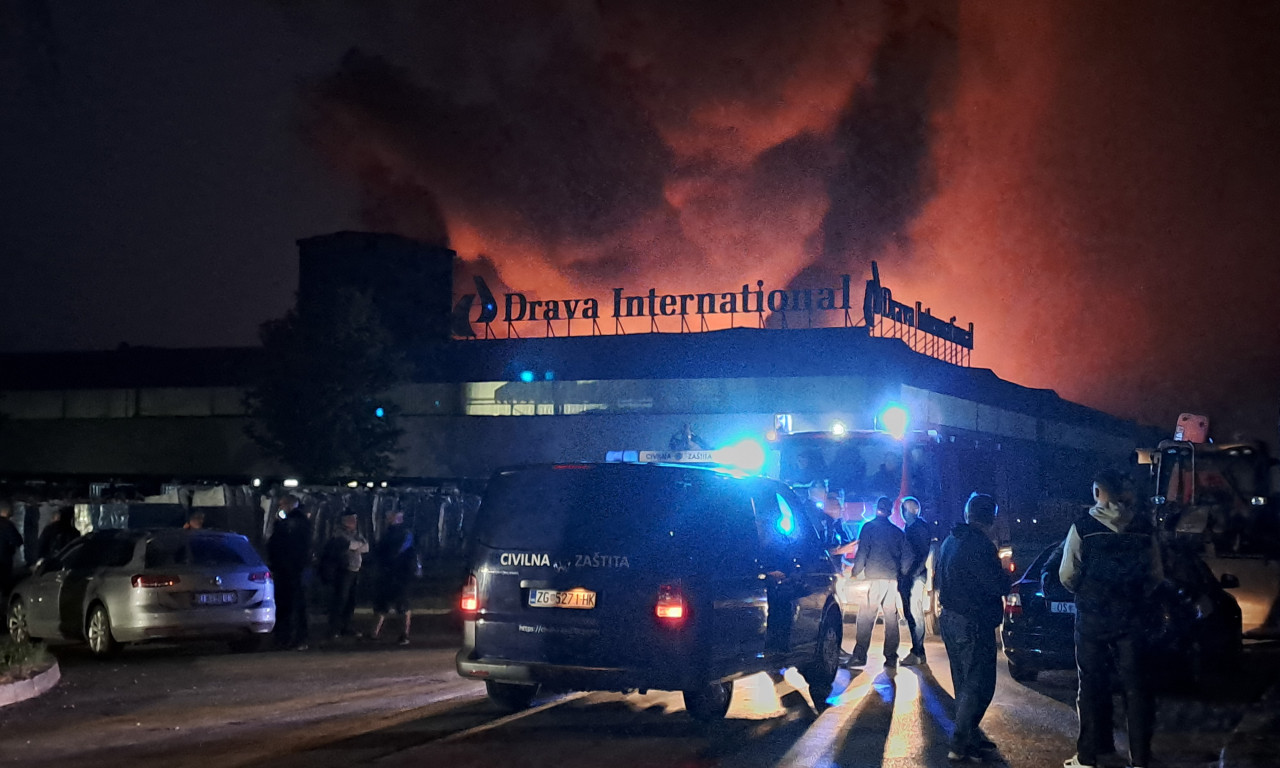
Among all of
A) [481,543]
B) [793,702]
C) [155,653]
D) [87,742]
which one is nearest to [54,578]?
[155,653]

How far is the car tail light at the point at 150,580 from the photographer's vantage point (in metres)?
15.7

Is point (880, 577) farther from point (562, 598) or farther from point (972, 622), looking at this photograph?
point (562, 598)

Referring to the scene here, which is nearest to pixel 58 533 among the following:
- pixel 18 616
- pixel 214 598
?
pixel 18 616

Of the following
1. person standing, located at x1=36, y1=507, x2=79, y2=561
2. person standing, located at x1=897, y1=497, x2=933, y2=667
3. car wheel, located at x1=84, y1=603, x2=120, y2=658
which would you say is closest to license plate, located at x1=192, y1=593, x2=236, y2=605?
car wheel, located at x1=84, y1=603, x2=120, y2=658

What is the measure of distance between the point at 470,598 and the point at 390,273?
223 ft

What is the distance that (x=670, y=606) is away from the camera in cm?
998

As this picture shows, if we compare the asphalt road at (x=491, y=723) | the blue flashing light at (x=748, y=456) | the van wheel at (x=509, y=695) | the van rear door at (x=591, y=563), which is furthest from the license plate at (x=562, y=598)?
the blue flashing light at (x=748, y=456)

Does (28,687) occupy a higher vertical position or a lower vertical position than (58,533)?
lower

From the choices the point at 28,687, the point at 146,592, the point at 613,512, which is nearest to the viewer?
the point at 613,512

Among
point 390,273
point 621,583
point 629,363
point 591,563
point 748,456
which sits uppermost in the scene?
point 390,273

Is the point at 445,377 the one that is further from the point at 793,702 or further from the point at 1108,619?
the point at 1108,619

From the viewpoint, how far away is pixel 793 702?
12.4 meters

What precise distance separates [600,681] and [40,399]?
218ft

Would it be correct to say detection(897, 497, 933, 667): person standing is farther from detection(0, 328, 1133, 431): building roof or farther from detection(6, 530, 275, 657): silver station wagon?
detection(0, 328, 1133, 431): building roof
